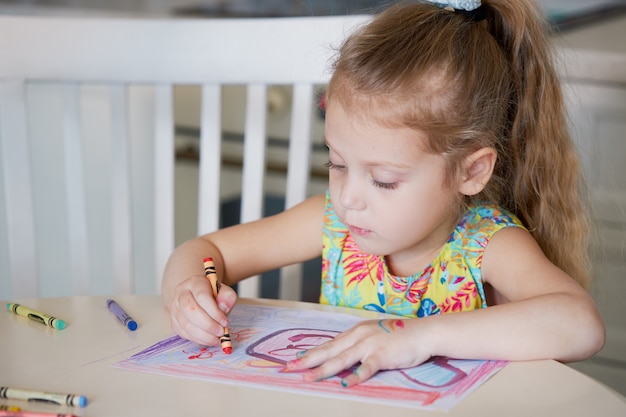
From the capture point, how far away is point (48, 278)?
187 centimetres

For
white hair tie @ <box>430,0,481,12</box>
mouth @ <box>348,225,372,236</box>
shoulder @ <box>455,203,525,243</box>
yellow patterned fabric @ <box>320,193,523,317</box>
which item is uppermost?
white hair tie @ <box>430,0,481,12</box>

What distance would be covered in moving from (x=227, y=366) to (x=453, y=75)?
0.40 meters

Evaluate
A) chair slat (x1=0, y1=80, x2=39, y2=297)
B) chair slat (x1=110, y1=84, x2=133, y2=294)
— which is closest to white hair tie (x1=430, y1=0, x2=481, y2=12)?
chair slat (x1=110, y1=84, x2=133, y2=294)

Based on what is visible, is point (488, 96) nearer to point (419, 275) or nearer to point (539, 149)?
point (539, 149)

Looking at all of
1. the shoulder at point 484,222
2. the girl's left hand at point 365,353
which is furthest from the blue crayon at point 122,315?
the shoulder at point 484,222

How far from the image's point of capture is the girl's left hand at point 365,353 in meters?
0.78

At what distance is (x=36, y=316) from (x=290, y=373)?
1.00ft

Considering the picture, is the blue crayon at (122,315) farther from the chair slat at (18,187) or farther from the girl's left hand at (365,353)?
the chair slat at (18,187)

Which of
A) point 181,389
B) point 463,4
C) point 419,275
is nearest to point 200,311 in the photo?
point 181,389

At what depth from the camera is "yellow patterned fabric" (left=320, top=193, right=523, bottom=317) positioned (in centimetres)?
108

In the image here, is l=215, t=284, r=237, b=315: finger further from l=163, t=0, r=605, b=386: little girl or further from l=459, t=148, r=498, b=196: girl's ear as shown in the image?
l=459, t=148, r=498, b=196: girl's ear

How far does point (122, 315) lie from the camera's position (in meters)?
0.94

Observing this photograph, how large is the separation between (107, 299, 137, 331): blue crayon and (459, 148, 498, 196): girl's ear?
0.39 meters

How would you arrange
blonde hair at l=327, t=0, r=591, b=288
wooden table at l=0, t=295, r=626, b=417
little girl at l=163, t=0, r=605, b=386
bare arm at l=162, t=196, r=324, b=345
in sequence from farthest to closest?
bare arm at l=162, t=196, r=324, b=345
blonde hair at l=327, t=0, r=591, b=288
little girl at l=163, t=0, r=605, b=386
wooden table at l=0, t=295, r=626, b=417
